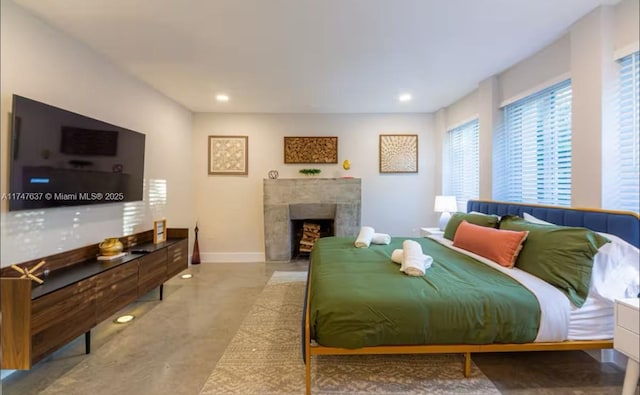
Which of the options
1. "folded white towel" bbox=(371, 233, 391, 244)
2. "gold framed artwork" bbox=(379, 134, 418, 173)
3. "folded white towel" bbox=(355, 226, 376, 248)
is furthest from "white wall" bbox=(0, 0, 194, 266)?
"gold framed artwork" bbox=(379, 134, 418, 173)

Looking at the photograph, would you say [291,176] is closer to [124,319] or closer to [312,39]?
[312,39]

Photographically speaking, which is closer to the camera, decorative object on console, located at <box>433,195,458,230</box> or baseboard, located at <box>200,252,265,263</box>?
decorative object on console, located at <box>433,195,458,230</box>

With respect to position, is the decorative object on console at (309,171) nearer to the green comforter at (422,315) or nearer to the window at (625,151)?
the green comforter at (422,315)

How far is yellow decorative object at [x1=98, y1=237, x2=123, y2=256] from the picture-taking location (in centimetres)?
238

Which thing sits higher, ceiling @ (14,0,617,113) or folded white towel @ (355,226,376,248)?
ceiling @ (14,0,617,113)

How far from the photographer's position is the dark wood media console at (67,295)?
131 cm

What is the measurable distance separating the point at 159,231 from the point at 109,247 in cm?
80

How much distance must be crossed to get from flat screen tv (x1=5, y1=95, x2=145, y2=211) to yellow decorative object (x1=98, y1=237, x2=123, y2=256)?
374 millimetres

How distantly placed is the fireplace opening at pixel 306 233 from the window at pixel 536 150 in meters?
2.68

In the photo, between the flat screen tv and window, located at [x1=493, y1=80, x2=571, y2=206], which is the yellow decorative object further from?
window, located at [x1=493, y1=80, x2=571, y2=206]

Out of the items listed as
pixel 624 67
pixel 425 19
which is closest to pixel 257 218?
pixel 425 19

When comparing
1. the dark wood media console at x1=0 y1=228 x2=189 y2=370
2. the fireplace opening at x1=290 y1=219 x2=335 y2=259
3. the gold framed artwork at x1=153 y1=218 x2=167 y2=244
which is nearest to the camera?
the dark wood media console at x1=0 y1=228 x2=189 y2=370

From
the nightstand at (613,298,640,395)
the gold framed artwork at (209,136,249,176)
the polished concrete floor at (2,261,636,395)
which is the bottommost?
the polished concrete floor at (2,261,636,395)

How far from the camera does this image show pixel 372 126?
467 cm
